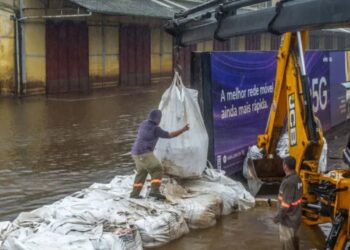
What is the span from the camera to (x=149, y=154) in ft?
25.4

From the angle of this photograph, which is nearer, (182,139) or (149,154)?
(149,154)

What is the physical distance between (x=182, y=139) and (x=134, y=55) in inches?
835

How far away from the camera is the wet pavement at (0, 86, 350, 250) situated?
728cm

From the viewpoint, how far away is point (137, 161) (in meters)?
7.79

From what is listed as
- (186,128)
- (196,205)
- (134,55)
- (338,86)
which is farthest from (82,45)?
(196,205)

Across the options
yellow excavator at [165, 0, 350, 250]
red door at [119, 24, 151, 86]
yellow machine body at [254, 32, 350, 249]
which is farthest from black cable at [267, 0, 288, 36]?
red door at [119, 24, 151, 86]

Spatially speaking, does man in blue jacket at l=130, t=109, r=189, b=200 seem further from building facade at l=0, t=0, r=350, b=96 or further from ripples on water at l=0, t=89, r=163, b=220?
building facade at l=0, t=0, r=350, b=96

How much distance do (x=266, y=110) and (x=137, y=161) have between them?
4.09m

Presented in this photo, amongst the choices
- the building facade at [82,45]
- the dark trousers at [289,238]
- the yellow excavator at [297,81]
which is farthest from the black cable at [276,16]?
the building facade at [82,45]

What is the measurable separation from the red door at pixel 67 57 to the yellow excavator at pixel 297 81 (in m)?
16.3

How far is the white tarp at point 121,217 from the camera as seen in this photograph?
19.5ft

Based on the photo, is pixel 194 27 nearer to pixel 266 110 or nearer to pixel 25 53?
pixel 266 110

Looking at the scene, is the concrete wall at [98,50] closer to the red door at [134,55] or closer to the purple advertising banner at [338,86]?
the red door at [134,55]

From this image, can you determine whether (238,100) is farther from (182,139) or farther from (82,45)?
(82,45)
